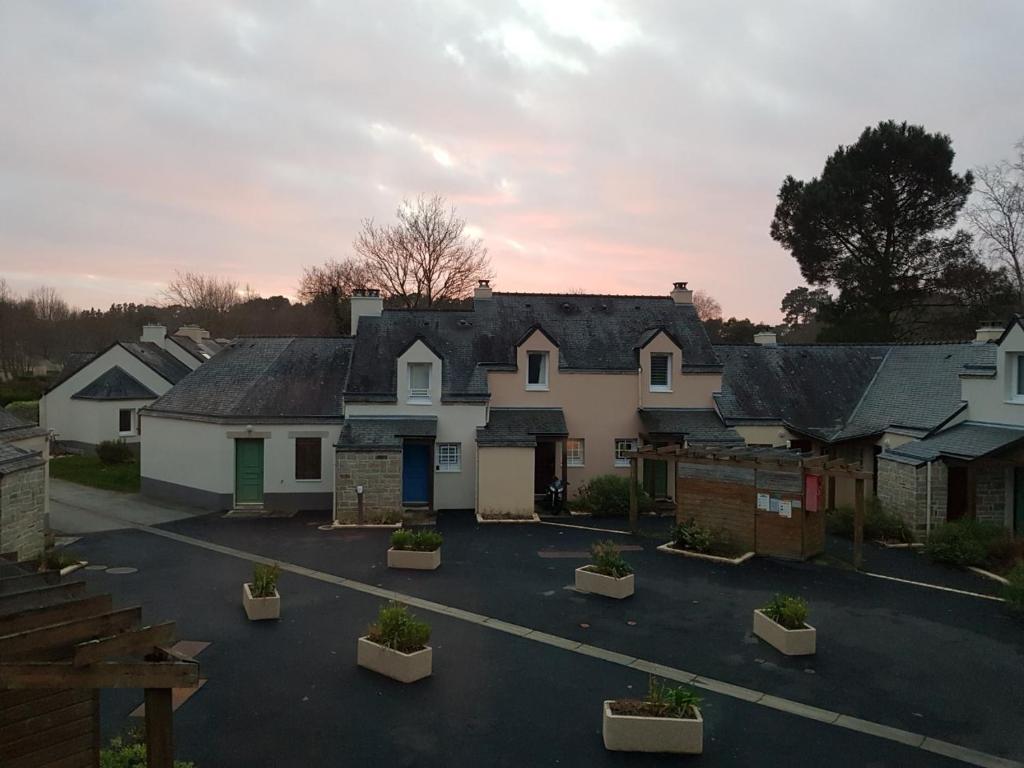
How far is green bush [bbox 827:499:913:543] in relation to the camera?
733 inches

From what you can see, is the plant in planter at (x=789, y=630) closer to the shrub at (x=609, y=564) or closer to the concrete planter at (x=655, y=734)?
the shrub at (x=609, y=564)

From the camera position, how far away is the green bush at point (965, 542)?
16281 millimetres

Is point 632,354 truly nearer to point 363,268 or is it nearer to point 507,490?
point 507,490

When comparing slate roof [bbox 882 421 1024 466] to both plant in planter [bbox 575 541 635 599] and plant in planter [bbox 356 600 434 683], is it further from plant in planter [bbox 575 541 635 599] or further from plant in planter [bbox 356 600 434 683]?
plant in planter [bbox 356 600 434 683]

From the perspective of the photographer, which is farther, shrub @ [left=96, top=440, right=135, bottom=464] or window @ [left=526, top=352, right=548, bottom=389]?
shrub @ [left=96, top=440, right=135, bottom=464]

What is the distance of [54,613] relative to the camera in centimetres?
596

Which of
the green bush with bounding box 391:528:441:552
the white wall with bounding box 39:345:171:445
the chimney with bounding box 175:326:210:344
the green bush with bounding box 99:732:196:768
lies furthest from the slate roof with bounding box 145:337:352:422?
the chimney with bounding box 175:326:210:344

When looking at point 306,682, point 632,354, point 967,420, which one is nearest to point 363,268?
point 632,354

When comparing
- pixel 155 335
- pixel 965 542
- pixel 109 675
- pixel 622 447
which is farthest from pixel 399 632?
pixel 155 335

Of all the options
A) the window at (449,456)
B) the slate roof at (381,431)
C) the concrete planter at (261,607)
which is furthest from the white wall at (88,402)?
the concrete planter at (261,607)

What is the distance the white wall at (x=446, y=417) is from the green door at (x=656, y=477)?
19.8 ft

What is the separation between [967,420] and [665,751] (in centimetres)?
1699

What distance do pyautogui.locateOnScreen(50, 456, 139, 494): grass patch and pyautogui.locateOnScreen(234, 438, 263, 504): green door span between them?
19.3ft

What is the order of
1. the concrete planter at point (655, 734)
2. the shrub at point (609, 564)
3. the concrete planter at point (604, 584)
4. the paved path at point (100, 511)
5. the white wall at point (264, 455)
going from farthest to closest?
the white wall at point (264, 455) < the paved path at point (100, 511) < the shrub at point (609, 564) < the concrete planter at point (604, 584) < the concrete planter at point (655, 734)
